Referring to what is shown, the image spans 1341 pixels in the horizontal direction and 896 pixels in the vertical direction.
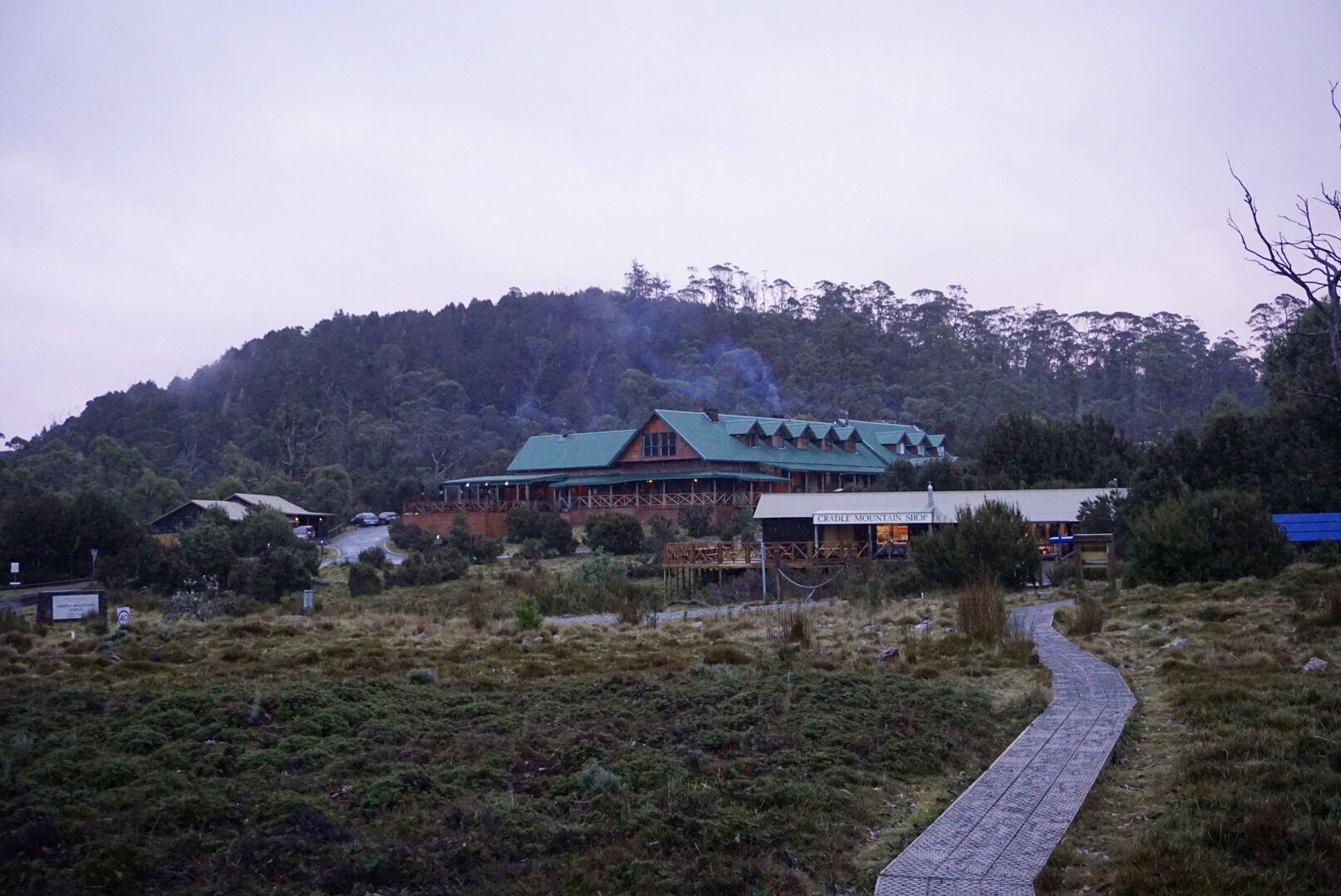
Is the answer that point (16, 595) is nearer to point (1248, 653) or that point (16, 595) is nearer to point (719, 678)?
point (719, 678)

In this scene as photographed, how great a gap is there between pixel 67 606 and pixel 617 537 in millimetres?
23554

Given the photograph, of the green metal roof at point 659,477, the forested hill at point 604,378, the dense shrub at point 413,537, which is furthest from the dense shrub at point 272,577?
the forested hill at point 604,378

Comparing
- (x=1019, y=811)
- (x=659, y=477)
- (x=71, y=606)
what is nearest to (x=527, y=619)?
(x=71, y=606)

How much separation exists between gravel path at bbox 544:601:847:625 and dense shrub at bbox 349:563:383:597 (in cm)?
1008

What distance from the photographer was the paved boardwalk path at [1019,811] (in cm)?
627

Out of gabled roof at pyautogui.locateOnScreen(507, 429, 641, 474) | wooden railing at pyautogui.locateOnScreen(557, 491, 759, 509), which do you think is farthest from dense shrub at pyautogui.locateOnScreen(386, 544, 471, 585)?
gabled roof at pyautogui.locateOnScreen(507, 429, 641, 474)

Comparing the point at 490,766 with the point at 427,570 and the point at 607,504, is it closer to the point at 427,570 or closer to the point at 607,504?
the point at 427,570

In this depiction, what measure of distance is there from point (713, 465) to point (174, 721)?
47.8 metres

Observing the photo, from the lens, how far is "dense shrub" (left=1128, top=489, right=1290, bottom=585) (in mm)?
24062

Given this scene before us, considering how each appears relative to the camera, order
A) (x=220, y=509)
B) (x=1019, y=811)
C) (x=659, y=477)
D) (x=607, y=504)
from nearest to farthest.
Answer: (x=1019, y=811), (x=220, y=509), (x=607, y=504), (x=659, y=477)

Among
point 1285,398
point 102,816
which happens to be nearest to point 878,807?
point 102,816

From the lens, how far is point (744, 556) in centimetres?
3456

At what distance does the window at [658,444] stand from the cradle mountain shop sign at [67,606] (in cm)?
3628

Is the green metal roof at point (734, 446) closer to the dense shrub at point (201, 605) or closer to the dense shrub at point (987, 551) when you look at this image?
the dense shrub at point (987, 551)
